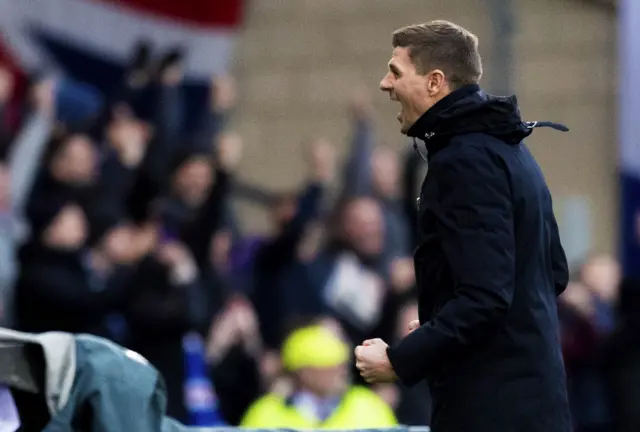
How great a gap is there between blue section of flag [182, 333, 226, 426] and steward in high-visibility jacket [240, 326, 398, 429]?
308 millimetres

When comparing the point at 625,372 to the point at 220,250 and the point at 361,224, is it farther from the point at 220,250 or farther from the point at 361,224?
the point at 220,250

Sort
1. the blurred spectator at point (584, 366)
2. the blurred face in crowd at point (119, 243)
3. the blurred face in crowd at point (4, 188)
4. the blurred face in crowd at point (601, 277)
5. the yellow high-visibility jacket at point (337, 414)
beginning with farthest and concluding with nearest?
the blurred face in crowd at point (601, 277)
the blurred spectator at point (584, 366)
the blurred face in crowd at point (119, 243)
the blurred face in crowd at point (4, 188)
the yellow high-visibility jacket at point (337, 414)

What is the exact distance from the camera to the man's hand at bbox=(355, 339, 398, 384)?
292 cm

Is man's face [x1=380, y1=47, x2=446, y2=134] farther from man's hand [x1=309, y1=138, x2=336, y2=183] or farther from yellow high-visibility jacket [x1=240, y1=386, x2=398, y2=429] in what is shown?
man's hand [x1=309, y1=138, x2=336, y2=183]

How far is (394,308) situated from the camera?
748 centimetres

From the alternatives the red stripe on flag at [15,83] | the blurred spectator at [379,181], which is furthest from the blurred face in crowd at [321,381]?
the red stripe on flag at [15,83]

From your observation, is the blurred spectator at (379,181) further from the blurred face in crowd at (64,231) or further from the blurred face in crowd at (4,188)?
the blurred face in crowd at (4,188)

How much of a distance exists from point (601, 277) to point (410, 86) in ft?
22.7

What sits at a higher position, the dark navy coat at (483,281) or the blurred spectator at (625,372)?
the dark navy coat at (483,281)

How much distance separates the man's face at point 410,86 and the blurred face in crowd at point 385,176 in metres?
5.06

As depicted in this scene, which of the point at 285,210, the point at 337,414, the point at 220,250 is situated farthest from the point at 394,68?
the point at 285,210

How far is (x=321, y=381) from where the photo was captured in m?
6.50

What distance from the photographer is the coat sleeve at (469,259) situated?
9.26 feet

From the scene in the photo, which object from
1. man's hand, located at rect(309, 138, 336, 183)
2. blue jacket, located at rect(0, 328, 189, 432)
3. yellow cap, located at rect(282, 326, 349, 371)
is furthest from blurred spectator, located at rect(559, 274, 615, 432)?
blue jacket, located at rect(0, 328, 189, 432)
